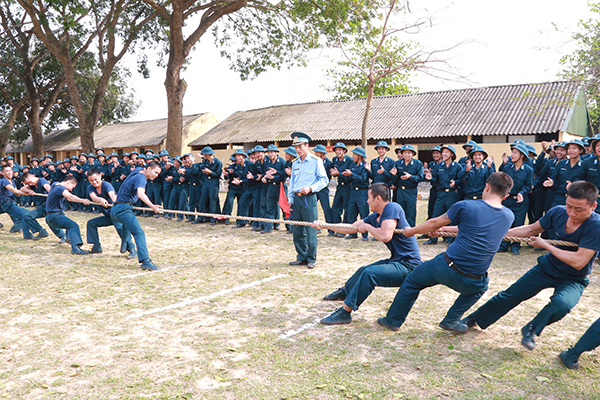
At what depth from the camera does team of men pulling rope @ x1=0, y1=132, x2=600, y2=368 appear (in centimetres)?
387

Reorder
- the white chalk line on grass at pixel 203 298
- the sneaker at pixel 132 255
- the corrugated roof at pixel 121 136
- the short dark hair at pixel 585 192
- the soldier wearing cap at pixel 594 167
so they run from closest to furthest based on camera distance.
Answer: the short dark hair at pixel 585 192 < the white chalk line on grass at pixel 203 298 < the soldier wearing cap at pixel 594 167 < the sneaker at pixel 132 255 < the corrugated roof at pixel 121 136

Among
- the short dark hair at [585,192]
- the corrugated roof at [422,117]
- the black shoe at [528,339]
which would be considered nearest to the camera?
the short dark hair at [585,192]

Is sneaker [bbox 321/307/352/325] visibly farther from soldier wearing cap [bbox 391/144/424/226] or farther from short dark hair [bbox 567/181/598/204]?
soldier wearing cap [bbox 391/144/424/226]

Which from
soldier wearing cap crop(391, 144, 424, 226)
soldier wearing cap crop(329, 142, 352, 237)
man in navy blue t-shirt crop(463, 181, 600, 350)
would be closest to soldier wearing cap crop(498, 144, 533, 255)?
soldier wearing cap crop(391, 144, 424, 226)

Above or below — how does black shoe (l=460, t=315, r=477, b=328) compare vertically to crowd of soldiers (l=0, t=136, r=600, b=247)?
below

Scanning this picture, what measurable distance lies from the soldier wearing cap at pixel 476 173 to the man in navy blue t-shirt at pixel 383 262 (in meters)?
4.54

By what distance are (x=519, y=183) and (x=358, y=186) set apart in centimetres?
310

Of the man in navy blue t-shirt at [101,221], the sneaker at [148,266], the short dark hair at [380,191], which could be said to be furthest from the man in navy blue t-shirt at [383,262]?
the man in navy blue t-shirt at [101,221]

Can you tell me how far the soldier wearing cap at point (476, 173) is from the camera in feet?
28.1

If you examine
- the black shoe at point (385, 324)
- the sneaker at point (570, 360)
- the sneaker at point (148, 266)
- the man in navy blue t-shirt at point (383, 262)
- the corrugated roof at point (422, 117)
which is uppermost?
the corrugated roof at point (422, 117)

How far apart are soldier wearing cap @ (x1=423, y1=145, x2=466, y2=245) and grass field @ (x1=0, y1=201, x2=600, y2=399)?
219 cm

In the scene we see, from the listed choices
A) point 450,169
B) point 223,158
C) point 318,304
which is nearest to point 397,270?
point 318,304

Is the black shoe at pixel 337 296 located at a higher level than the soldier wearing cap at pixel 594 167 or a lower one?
lower

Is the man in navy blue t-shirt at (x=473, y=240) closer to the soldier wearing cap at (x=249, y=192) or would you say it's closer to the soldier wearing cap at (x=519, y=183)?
the soldier wearing cap at (x=519, y=183)
